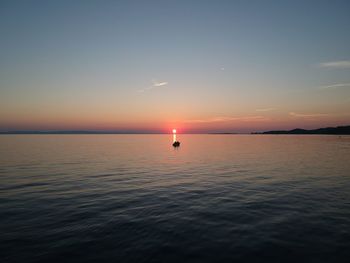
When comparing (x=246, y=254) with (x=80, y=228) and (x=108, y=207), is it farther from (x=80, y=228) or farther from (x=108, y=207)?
(x=108, y=207)

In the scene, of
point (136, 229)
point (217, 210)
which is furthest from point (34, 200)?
point (217, 210)

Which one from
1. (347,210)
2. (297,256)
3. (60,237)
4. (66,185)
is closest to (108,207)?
(60,237)

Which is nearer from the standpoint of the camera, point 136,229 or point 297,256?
point 297,256

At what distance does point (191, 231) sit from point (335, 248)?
703 cm

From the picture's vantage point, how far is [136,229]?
12.8 meters

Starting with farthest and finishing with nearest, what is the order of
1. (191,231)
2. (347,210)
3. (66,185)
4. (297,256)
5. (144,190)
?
(66,185)
(144,190)
(347,210)
(191,231)
(297,256)

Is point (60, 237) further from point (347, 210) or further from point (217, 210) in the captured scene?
point (347, 210)

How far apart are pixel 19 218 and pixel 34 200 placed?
4.47 m

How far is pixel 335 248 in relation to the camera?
34.9 feet

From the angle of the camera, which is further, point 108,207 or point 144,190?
point 144,190

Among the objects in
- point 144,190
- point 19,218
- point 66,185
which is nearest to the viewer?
point 19,218

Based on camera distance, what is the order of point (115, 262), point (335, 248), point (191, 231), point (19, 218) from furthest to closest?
point (19, 218), point (191, 231), point (335, 248), point (115, 262)

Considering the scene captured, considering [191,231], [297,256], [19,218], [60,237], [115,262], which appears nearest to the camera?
[115,262]

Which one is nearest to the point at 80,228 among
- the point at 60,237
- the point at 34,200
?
the point at 60,237
